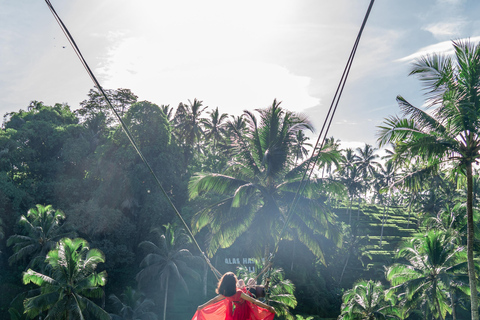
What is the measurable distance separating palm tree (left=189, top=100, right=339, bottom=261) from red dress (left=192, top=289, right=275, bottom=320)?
7825 mm

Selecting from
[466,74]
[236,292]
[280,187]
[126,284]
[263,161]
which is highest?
[466,74]

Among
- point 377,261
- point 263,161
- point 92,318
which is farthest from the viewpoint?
point 377,261

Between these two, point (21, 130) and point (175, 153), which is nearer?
point (21, 130)

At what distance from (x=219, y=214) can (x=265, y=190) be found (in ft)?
6.60

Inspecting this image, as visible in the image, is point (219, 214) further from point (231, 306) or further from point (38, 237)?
point (38, 237)

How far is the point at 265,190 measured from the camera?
13.5 meters

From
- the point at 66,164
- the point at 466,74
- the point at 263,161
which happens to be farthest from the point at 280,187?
the point at 66,164

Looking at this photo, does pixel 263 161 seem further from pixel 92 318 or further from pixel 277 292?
pixel 92 318

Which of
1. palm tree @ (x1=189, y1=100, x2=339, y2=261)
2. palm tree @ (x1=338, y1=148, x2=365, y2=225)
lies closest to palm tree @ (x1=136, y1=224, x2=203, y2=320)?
palm tree @ (x1=189, y1=100, x2=339, y2=261)

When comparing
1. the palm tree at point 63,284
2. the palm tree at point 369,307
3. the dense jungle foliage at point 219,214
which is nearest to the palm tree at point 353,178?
the dense jungle foliage at point 219,214

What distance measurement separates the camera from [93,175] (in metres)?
34.7

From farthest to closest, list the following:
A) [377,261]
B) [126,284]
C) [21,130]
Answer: [377,261] → [21,130] → [126,284]

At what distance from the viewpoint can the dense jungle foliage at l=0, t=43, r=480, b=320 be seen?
1180 cm

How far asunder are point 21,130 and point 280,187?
3068 centimetres
